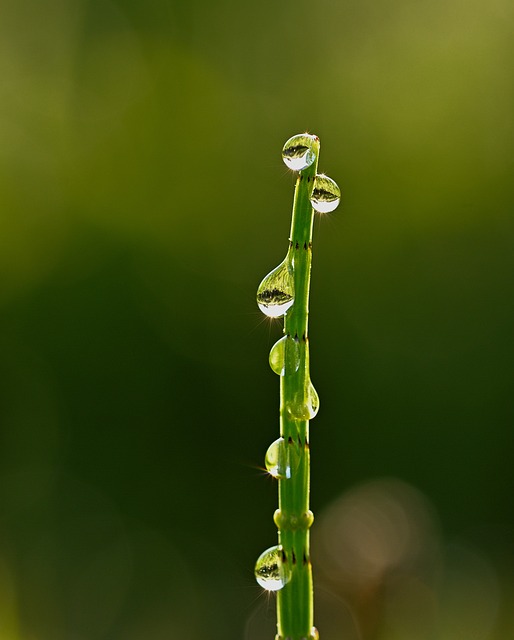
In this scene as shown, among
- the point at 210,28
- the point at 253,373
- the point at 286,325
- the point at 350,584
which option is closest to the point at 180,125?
the point at 210,28

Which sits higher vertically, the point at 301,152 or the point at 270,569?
the point at 301,152

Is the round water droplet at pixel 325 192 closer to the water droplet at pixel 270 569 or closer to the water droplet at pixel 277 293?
the water droplet at pixel 277 293

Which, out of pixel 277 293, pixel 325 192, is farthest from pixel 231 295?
pixel 277 293

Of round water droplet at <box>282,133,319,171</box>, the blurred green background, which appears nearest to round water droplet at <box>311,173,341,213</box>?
round water droplet at <box>282,133,319,171</box>

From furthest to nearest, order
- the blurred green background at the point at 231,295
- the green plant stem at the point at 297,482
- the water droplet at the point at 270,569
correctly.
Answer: the blurred green background at the point at 231,295
the water droplet at the point at 270,569
the green plant stem at the point at 297,482

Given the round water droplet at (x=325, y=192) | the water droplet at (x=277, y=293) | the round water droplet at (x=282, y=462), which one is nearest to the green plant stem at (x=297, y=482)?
the round water droplet at (x=282, y=462)

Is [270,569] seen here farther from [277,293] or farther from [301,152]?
[301,152]

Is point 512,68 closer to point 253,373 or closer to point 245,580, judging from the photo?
point 253,373
